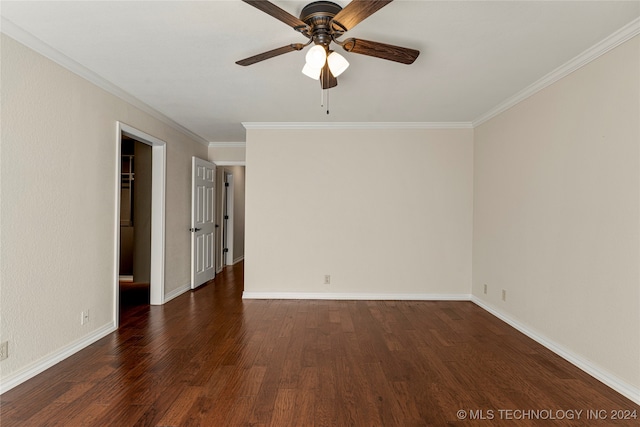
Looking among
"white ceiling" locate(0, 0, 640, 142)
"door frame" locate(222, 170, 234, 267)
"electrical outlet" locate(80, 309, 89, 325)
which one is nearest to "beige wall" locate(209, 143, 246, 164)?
"door frame" locate(222, 170, 234, 267)

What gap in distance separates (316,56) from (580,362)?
116 inches

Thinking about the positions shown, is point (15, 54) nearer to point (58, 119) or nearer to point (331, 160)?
point (58, 119)

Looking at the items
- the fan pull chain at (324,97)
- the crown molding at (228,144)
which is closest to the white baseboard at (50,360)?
the fan pull chain at (324,97)

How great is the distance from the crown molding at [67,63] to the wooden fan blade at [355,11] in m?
2.11

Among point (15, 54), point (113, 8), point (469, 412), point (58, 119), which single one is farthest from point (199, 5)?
point (469, 412)

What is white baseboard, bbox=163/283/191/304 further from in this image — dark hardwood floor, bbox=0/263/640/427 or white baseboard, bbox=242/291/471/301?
white baseboard, bbox=242/291/471/301

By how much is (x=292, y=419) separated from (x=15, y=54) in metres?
2.92

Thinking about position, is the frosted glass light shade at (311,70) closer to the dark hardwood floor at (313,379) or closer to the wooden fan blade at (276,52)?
the wooden fan blade at (276,52)

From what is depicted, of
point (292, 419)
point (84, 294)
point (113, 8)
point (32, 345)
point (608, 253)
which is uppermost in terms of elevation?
point (113, 8)

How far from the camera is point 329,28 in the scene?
2.08 m

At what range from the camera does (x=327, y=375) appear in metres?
2.64

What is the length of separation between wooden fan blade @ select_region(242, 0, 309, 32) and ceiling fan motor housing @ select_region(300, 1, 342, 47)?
0.07 metres

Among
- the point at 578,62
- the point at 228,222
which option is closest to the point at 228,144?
the point at 228,222

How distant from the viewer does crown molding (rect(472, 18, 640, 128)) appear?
7.77 feet
